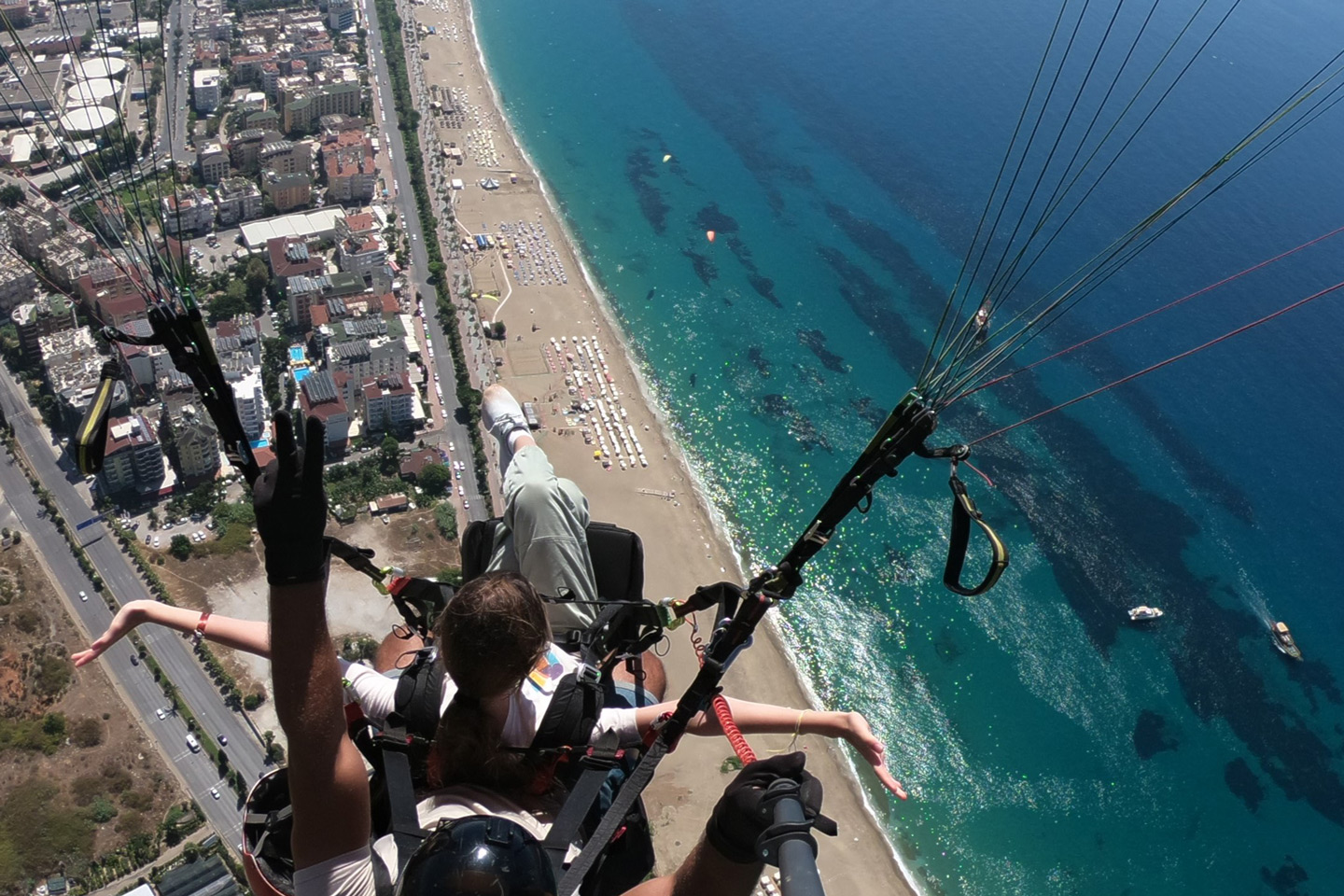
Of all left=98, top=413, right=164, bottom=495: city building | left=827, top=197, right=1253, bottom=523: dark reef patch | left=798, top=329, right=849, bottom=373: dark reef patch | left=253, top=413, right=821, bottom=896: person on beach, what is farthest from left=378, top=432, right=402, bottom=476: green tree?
left=253, top=413, right=821, bottom=896: person on beach

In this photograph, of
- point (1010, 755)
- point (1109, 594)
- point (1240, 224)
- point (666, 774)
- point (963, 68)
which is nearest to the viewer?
point (666, 774)

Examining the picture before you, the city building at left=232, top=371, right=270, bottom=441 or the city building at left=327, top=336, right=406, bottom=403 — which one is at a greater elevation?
the city building at left=327, top=336, right=406, bottom=403

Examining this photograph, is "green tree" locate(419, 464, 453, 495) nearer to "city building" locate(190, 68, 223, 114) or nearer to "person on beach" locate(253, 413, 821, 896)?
"person on beach" locate(253, 413, 821, 896)

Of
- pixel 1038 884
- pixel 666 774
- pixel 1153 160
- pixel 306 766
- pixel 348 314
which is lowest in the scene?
pixel 1038 884

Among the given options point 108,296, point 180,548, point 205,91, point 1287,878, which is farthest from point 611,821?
point 205,91

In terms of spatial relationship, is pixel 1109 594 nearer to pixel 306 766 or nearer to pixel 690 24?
pixel 306 766

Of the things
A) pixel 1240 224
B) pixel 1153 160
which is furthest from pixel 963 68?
pixel 1240 224

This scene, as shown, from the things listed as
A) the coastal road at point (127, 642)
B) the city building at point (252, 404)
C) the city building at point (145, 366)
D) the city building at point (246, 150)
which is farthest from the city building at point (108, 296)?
the city building at point (246, 150)
